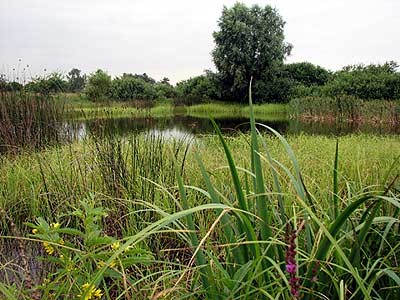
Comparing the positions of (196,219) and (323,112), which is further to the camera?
(323,112)

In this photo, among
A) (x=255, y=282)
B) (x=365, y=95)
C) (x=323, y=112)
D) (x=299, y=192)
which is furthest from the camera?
(x=365, y=95)

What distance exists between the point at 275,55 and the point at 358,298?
27.1m

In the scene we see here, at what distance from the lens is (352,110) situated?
13.8 meters

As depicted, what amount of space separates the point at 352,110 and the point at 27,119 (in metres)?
12.8

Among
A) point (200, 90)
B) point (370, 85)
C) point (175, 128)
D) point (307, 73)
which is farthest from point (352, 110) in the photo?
point (200, 90)

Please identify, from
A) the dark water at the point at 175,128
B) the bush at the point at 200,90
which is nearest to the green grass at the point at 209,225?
the dark water at the point at 175,128

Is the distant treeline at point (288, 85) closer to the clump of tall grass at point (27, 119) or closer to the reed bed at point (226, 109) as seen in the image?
the reed bed at point (226, 109)

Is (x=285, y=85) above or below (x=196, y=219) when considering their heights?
above

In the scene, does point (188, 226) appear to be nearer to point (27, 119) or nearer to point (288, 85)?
point (27, 119)

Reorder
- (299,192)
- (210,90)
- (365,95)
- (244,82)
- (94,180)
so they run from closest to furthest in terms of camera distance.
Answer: (299,192)
(94,180)
(365,95)
(244,82)
(210,90)

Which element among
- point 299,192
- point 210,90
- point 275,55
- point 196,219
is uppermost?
point 275,55

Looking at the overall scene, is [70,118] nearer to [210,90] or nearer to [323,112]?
[323,112]

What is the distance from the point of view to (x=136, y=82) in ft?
87.7

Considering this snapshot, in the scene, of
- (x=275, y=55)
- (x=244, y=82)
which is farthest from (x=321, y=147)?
(x=275, y=55)
